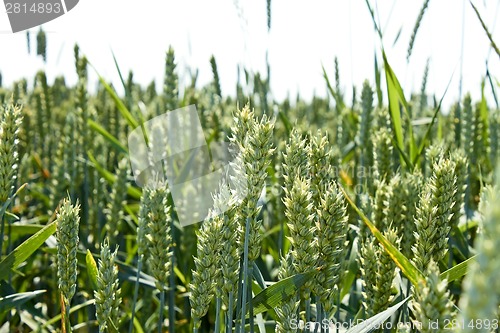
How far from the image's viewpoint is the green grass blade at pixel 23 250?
1.25m

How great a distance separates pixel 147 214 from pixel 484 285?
3.37 ft

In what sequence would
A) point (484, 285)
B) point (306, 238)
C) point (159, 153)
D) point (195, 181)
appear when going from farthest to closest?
point (195, 181), point (159, 153), point (306, 238), point (484, 285)

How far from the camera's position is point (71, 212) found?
3.54 ft

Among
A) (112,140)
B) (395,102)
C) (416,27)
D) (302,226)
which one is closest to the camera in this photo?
(302,226)

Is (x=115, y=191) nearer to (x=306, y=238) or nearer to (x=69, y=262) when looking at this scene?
(x=69, y=262)

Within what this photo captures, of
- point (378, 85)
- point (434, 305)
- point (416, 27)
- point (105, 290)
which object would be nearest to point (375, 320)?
point (434, 305)

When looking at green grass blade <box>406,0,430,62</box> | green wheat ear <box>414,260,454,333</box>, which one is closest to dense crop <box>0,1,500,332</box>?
green wheat ear <box>414,260,454,333</box>

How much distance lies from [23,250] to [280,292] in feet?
2.19

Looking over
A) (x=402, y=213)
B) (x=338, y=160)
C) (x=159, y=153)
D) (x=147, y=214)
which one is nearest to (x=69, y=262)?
(x=147, y=214)

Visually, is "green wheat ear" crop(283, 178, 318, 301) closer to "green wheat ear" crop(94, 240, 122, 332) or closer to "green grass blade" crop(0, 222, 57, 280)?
"green wheat ear" crop(94, 240, 122, 332)

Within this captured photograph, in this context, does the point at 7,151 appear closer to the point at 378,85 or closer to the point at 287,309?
the point at 287,309

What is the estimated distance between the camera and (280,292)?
1.02m

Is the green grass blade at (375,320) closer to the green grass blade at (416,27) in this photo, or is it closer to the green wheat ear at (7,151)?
the green wheat ear at (7,151)

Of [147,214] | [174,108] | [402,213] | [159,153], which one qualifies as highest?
[174,108]
